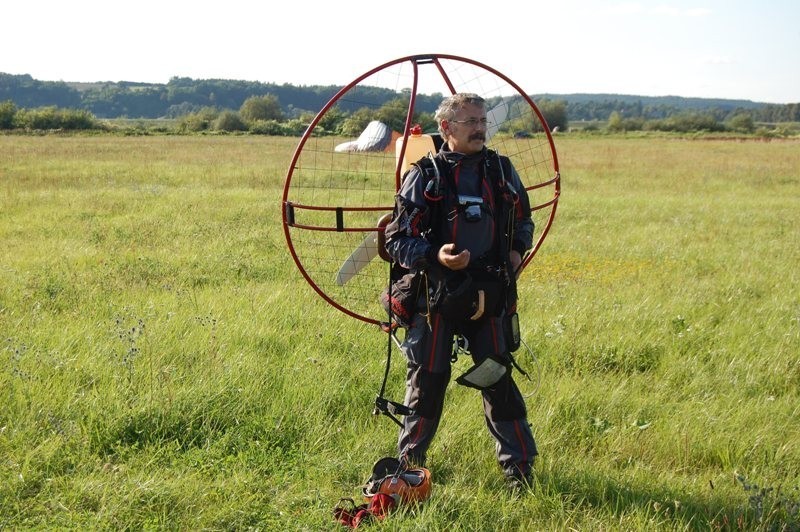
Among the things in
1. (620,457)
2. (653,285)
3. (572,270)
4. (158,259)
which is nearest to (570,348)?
(620,457)

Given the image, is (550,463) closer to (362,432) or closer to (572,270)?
(362,432)

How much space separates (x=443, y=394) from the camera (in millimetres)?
3674

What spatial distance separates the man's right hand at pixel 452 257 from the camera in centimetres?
315

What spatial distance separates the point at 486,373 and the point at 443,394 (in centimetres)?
30

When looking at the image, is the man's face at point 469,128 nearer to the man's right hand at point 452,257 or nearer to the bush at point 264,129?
the man's right hand at point 452,257

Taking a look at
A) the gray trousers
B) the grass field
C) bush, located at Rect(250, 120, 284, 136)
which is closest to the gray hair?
the gray trousers

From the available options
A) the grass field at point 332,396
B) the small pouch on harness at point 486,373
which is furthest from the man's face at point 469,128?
the grass field at point 332,396

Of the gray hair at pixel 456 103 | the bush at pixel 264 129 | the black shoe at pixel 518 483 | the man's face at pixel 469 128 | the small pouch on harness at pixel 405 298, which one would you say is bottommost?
the black shoe at pixel 518 483

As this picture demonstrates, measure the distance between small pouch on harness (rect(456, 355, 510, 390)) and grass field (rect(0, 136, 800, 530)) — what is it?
0.56 meters

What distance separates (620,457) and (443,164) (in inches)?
79.8

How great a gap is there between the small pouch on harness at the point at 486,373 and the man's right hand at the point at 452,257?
55 cm

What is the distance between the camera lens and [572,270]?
27.9ft

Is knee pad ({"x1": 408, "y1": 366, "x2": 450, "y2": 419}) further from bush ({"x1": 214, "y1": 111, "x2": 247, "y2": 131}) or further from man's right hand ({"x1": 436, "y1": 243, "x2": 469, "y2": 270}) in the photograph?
bush ({"x1": 214, "y1": 111, "x2": 247, "y2": 131})

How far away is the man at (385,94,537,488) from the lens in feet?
11.0
